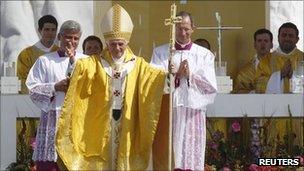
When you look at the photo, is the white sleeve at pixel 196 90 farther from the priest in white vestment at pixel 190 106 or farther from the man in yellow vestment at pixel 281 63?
the man in yellow vestment at pixel 281 63

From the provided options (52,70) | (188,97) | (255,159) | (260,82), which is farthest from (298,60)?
(52,70)

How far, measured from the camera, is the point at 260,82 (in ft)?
41.7

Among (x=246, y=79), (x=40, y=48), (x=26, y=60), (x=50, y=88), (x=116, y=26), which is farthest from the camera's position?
(x=246, y=79)

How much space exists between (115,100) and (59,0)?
517 cm

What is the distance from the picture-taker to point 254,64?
13.1 m

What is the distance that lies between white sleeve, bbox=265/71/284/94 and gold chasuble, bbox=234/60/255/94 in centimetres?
29

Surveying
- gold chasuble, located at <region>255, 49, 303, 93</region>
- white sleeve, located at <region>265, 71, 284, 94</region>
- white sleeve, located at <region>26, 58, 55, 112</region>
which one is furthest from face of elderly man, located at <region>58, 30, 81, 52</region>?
gold chasuble, located at <region>255, 49, 303, 93</region>

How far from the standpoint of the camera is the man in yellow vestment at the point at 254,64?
42.0ft

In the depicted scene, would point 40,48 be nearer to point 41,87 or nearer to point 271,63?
point 41,87

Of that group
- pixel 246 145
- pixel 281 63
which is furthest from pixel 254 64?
pixel 246 145

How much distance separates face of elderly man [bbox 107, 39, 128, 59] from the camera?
9.00 meters

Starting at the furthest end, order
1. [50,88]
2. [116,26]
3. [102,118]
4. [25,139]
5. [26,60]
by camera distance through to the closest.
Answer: [26,60] < [25,139] < [50,88] < [116,26] < [102,118]

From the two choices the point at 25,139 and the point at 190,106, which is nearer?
the point at 190,106

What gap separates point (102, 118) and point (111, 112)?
11 centimetres
